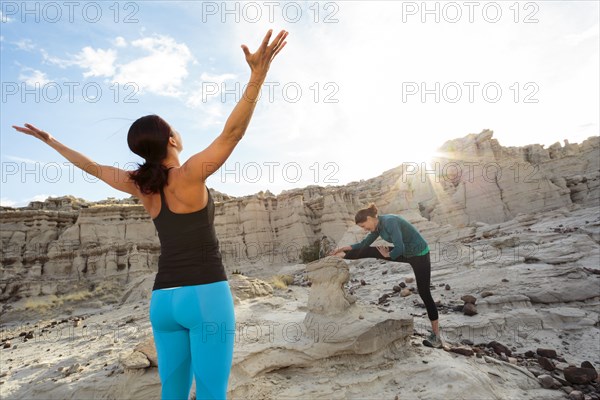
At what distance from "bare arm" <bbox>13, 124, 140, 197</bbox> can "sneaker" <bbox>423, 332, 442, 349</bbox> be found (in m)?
4.22

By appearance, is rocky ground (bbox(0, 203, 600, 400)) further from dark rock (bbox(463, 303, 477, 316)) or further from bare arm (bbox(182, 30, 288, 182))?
bare arm (bbox(182, 30, 288, 182))

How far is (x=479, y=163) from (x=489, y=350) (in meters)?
35.8

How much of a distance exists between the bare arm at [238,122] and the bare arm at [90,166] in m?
0.54

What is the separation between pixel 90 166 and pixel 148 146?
0.62m

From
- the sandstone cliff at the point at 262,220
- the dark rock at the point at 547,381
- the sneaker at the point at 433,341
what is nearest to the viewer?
the dark rock at the point at 547,381

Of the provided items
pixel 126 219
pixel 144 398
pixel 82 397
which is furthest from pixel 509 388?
pixel 126 219

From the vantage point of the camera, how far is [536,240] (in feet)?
38.1

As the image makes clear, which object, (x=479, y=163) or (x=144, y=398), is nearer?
(x=144, y=398)

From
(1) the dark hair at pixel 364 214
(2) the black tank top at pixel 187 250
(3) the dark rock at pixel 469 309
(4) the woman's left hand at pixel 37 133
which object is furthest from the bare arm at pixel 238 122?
(3) the dark rock at pixel 469 309

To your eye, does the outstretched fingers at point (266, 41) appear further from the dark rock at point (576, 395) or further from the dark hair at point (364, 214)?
the dark rock at point (576, 395)

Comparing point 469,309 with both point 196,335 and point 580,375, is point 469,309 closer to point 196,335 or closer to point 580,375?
point 580,375

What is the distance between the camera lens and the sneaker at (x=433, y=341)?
4.59 meters

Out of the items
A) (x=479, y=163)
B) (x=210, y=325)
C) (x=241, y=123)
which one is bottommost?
(x=210, y=325)

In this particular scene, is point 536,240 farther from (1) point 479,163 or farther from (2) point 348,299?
(1) point 479,163
